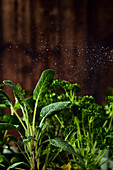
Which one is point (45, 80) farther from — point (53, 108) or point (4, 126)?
point (4, 126)

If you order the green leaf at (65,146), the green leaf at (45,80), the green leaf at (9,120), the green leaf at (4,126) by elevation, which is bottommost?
the green leaf at (65,146)

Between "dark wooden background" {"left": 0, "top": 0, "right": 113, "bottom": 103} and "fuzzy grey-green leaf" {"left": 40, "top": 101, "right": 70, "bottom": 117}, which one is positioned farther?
"dark wooden background" {"left": 0, "top": 0, "right": 113, "bottom": 103}

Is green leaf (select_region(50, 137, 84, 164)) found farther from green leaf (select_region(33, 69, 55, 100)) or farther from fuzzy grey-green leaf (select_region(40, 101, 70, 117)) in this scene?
green leaf (select_region(33, 69, 55, 100))

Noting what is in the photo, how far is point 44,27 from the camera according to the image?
123 cm

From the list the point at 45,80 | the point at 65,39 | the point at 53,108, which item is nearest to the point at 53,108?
the point at 53,108

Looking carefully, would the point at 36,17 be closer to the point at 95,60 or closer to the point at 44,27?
the point at 44,27

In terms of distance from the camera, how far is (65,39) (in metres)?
1.22

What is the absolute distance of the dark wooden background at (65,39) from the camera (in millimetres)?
1208

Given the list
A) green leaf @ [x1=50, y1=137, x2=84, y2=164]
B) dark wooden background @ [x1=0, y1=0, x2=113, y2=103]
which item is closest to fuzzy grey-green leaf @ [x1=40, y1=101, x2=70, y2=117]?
green leaf @ [x1=50, y1=137, x2=84, y2=164]

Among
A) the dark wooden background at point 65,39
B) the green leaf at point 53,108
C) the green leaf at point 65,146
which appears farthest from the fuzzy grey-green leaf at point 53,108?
the dark wooden background at point 65,39

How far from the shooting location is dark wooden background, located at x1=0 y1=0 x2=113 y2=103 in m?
1.21

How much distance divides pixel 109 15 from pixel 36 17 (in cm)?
43

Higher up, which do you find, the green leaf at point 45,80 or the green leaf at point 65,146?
the green leaf at point 45,80

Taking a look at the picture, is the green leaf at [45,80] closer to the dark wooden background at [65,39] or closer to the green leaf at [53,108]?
the green leaf at [53,108]
